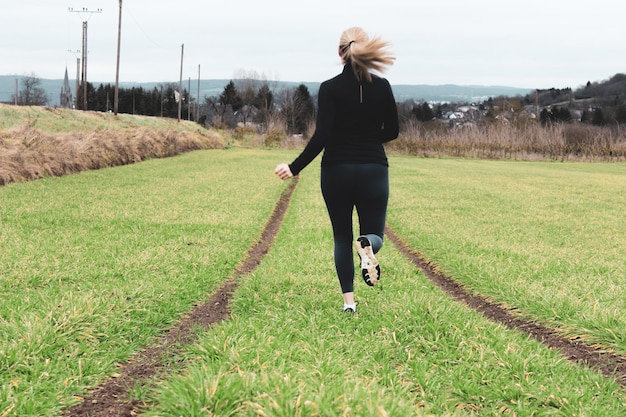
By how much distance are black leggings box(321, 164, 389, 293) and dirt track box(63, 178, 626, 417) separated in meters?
1.43

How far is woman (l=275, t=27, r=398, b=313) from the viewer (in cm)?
432

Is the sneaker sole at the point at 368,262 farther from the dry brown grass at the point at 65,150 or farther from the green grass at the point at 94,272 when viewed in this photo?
the dry brown grass at the point at 65,150

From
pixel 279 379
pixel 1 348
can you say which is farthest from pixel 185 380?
pixel 1 348

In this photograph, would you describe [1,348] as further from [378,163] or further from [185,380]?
[378,163]

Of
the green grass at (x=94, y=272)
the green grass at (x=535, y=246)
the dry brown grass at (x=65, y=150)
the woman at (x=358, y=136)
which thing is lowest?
the green grass at (x=94, y=272)

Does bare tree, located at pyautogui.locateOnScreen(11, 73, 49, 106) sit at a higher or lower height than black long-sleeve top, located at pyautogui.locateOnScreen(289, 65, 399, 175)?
higher

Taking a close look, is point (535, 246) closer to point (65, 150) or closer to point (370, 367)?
point (370, 367)

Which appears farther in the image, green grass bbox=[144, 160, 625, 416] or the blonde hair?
the blonde hair

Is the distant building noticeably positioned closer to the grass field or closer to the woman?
the grass field

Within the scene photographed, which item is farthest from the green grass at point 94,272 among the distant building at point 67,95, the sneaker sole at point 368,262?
the distant building at point 67,95

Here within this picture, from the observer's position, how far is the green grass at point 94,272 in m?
3.74

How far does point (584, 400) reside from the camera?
348cm

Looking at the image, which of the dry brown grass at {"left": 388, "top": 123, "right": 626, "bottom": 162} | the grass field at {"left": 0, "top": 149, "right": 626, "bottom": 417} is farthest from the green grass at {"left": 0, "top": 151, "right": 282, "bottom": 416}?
the dry brown grass at {"left": 388, "top": 123, "right": 626, "bottom": 162}

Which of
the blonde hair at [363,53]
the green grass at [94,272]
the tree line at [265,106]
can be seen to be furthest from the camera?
the tree line at [265,106]
